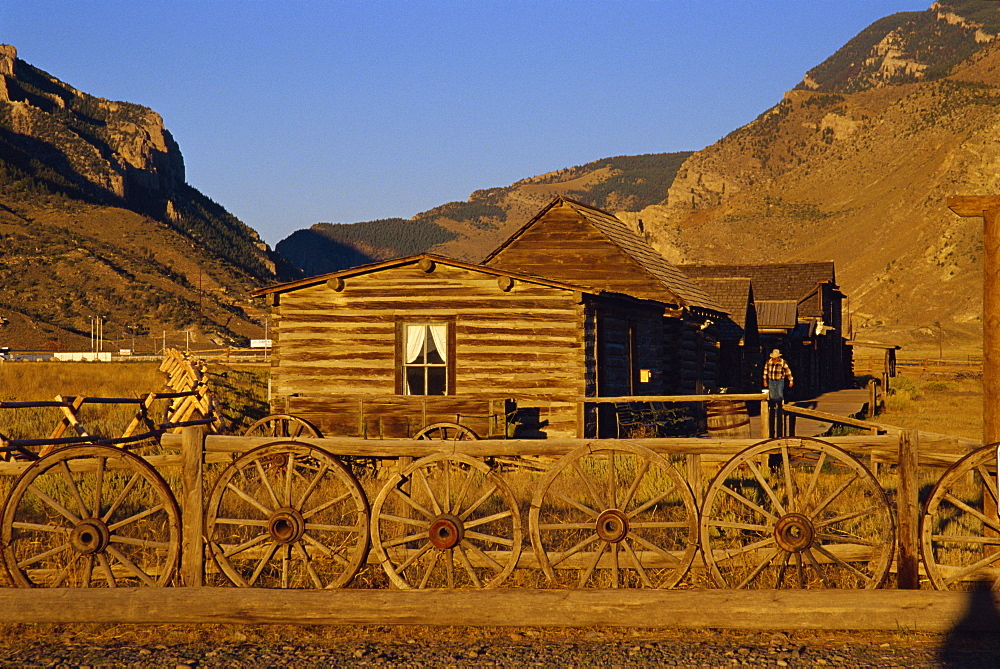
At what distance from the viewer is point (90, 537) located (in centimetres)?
725

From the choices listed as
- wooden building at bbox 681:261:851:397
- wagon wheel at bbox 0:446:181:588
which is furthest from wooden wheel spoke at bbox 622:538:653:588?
wooden building at bbox 681:261:851:397

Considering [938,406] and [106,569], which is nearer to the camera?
[106,569]

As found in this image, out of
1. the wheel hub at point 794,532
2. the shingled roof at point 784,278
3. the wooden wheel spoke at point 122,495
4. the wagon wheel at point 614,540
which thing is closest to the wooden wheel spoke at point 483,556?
the wagon wheel at point 614,540

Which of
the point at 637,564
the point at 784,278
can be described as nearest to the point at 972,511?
the point at 637,564

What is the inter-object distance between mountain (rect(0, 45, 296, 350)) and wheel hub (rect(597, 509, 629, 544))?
190ft

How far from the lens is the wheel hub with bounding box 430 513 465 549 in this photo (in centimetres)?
730

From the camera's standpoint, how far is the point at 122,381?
120 ft

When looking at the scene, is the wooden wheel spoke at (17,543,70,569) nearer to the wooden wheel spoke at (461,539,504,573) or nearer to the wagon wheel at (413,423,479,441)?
the wooden wheel spoke at (461,539,504,573)

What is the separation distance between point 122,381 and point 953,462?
3353 cm

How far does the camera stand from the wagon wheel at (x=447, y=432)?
1520 cm

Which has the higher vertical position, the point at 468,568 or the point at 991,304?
the point at 991,304

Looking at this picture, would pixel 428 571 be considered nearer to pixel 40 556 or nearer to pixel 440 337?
pixel 40 556

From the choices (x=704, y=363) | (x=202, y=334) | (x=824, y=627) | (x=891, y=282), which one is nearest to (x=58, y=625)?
(x=824, y=627)

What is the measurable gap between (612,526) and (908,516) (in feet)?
6.77
